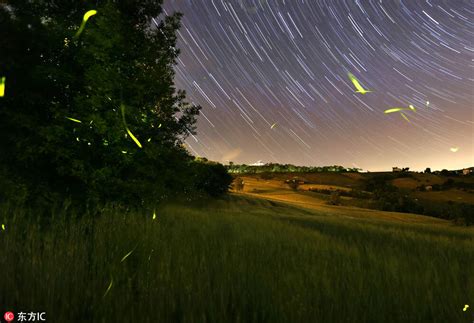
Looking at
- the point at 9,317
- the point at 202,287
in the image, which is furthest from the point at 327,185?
the point at 9,317

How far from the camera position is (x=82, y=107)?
392 inches

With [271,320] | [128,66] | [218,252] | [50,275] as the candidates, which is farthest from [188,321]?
[128,66]

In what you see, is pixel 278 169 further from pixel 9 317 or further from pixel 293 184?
pixel 9 317

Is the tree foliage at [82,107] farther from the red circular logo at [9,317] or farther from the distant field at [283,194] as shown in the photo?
the distant field at [283,194]

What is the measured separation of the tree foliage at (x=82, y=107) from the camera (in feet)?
32.4

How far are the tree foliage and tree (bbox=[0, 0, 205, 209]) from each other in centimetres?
3

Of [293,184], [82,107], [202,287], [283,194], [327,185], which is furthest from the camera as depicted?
[327,185]

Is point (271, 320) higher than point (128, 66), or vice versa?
point (128, 66)

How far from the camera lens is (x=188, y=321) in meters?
2.95

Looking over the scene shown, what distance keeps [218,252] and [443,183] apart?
60.3 meters

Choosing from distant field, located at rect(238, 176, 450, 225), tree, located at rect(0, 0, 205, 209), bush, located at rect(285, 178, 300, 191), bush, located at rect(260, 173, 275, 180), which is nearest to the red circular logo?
tree, located at rect(0, 0, 205, 209)

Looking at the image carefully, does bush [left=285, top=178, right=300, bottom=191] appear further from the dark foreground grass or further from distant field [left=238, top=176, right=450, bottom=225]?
the dark foreground grass

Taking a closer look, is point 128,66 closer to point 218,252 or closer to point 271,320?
point 218,252

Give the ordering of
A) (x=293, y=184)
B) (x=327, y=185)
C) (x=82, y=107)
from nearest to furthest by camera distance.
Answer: (x=82, y=107) < (x=293, y=184) < (x=327, y=185)
